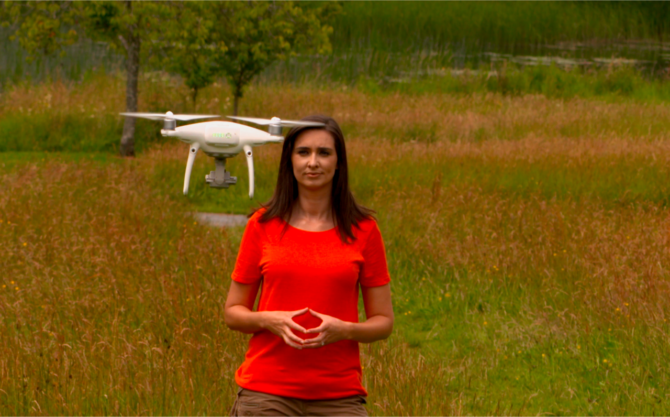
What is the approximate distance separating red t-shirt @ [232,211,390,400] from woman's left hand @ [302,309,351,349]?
0.35 feet

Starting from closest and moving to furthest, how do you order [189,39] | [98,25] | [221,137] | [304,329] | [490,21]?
[221,137] < [304,329] < [98,25] < [189,39] < [490,21]

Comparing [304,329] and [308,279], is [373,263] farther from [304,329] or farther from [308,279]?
[304,329]

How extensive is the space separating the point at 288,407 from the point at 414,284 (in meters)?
4.84

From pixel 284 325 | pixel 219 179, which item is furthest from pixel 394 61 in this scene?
pixel 219 179

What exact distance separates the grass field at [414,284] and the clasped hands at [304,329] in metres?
1.59

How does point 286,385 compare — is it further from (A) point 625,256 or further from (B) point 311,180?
(A) point 625,256

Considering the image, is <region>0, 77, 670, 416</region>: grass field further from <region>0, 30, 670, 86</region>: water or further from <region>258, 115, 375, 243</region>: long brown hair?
<region>0, 30, 670, 86</region>: water

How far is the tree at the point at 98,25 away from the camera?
555 inches

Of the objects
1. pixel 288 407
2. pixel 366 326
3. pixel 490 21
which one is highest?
pixel 490 21

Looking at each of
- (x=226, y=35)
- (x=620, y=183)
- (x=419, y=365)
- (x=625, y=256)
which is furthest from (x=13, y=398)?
(x=226, y=35)

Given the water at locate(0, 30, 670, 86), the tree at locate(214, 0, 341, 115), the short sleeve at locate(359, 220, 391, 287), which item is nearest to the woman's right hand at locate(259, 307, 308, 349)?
the short sleeve at locate(359, 220, 391, 287)

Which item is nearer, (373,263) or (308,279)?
(308,279)

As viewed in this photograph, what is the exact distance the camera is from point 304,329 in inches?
98.8

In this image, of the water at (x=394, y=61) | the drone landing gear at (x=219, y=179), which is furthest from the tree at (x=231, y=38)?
the drone landing gear at (x=219, y=179)
